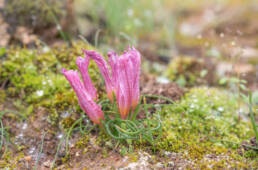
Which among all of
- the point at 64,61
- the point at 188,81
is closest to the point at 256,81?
the point at 188,81

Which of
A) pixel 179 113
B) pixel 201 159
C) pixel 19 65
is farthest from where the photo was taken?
pixel 19 65

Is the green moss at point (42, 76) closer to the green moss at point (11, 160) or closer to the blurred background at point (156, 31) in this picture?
the blurred background at point (156, 31)

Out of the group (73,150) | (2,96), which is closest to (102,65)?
(73,150)

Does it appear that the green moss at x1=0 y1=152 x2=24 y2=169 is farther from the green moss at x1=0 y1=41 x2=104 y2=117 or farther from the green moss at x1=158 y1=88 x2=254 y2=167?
the green moss at x1=158 y1=88 x2=254 y2=167

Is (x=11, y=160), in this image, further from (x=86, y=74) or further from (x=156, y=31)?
(x=156, y=31)

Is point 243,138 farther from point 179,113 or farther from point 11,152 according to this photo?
point 11,152
